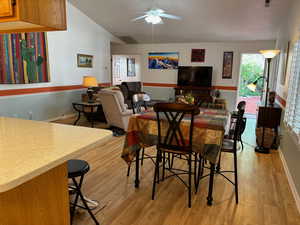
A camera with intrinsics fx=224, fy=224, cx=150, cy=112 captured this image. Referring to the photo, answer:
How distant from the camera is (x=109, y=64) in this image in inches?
324

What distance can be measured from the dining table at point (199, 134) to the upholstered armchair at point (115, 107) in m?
1.97

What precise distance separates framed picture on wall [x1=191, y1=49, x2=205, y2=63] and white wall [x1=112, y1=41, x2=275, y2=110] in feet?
0.35

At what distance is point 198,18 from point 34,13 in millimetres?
5717

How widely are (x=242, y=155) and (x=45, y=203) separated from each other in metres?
3.31

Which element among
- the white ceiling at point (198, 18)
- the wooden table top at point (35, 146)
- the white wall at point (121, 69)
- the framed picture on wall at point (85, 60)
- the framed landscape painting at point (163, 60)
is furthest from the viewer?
the white wall at point (121, 69)

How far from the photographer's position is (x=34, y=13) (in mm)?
1367

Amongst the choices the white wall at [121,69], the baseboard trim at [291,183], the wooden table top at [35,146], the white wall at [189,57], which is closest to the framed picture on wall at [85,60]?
the white wall at [121,69]

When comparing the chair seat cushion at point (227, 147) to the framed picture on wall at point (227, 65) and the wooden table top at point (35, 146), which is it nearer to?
the wooden table top at point (35, 146)

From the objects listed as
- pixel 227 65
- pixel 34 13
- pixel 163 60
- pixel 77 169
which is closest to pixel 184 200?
pixel 77 169

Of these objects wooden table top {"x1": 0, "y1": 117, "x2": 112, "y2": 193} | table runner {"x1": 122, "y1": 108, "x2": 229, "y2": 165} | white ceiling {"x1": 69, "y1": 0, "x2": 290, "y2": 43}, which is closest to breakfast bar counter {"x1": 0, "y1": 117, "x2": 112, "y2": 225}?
wooden table top {"x1": 0, "y1": 117, "x2": 112, "y2": 193}

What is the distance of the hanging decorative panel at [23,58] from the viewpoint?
4.65 metres

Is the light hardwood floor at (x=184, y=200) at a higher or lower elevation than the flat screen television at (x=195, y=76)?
lower

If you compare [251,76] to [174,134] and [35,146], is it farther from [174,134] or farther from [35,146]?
[35,146]

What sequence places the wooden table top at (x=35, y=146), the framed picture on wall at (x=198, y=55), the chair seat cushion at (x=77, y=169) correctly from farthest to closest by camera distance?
the framed picture on wall at (x=198, y=55)
the chair seat cushion at (x=77, y=169)
the wooden table top at (x=35, y=146)
